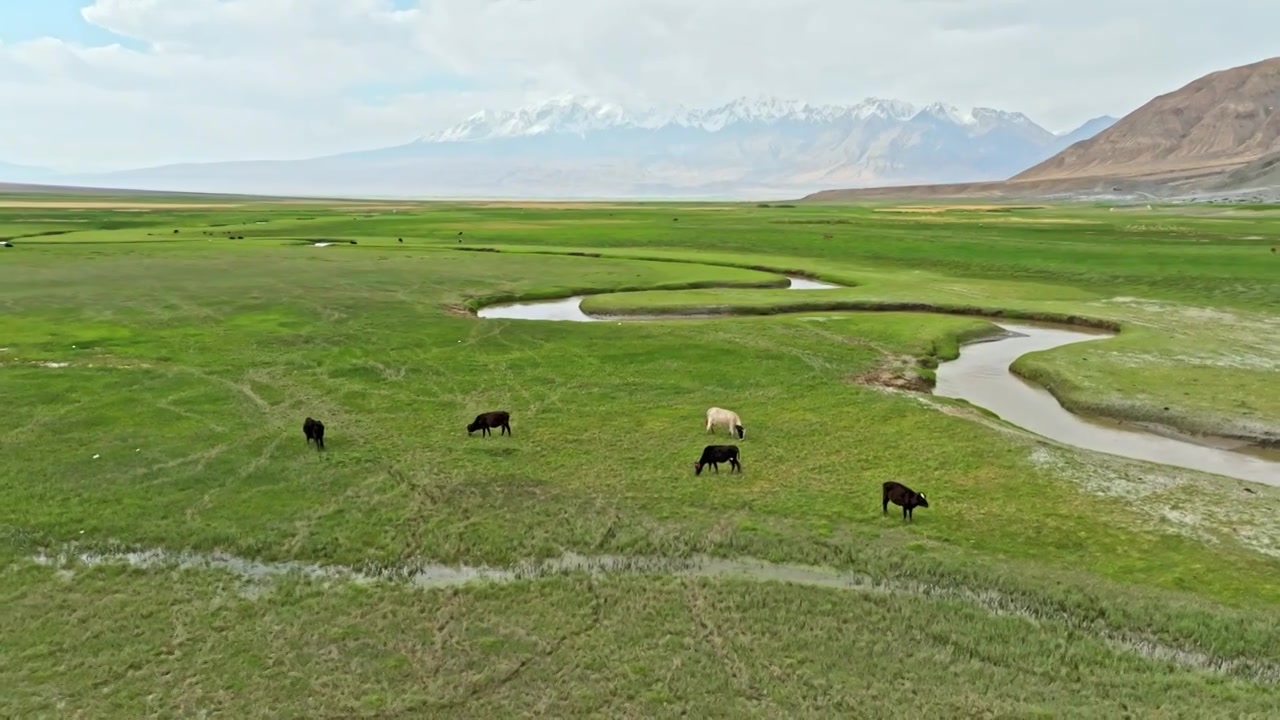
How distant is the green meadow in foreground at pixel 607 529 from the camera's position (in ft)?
42.4

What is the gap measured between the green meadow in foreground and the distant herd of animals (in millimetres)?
400

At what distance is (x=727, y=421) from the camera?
2459 centimetres

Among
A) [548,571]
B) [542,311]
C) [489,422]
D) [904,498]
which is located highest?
[542,311]

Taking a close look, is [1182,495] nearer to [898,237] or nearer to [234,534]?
[234,534]

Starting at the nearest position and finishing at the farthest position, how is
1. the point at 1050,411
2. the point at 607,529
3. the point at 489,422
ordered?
the point at 607,529 < the point at 489,422 < the point at 1050,411

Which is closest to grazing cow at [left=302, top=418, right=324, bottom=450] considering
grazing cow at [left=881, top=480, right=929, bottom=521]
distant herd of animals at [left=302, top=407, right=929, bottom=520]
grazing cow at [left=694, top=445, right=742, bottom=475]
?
distant herd of animals at [left=302, top=407, right=929, bottom=520]

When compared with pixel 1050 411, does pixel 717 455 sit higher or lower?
higher

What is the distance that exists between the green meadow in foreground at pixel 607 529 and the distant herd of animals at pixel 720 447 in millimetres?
400

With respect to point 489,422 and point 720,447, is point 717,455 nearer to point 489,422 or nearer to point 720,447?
point 720,447

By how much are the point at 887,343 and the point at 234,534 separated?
97.0 ft

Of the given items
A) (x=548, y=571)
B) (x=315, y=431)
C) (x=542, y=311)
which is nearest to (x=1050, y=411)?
(x=548, y=571)

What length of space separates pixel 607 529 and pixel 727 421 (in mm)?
7418

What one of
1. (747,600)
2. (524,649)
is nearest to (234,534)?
(524,649)

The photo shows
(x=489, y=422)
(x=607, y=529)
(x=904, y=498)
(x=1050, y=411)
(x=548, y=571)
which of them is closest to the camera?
(x=548, y=571)
